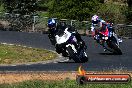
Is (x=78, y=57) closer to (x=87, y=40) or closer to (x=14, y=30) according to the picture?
(x=87, y=40)

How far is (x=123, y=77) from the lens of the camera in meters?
13.1

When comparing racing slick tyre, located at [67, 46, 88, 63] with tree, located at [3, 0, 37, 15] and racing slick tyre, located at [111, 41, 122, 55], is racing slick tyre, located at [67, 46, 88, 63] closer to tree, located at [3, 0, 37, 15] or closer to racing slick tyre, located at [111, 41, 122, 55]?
racing slick tyre, located at [111, 41, 122, 55]

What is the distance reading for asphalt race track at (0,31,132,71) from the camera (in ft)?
67.7

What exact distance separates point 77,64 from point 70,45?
43.8 inches

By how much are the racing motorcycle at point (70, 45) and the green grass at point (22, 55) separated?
4.70 feet

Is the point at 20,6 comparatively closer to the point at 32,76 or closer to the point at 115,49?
the point at 115,49

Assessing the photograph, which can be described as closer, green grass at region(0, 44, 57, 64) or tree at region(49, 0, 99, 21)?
green grass at region(0, 44, 57, 64)

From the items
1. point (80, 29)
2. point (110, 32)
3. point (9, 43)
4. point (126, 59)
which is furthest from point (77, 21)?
point (126, 59)

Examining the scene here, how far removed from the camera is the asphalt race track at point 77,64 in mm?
20625

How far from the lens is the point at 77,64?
2217cm

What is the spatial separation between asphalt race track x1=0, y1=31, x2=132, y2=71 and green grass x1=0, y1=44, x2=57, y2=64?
1.16 m

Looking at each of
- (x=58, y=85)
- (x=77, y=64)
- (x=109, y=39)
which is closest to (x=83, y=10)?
(x=109, y=39)

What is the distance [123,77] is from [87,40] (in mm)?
20927

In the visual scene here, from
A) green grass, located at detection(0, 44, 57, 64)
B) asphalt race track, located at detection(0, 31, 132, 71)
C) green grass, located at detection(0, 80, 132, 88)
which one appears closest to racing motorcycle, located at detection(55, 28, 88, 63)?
asphalt race track, located at detection(0, 31, 132, 71)
